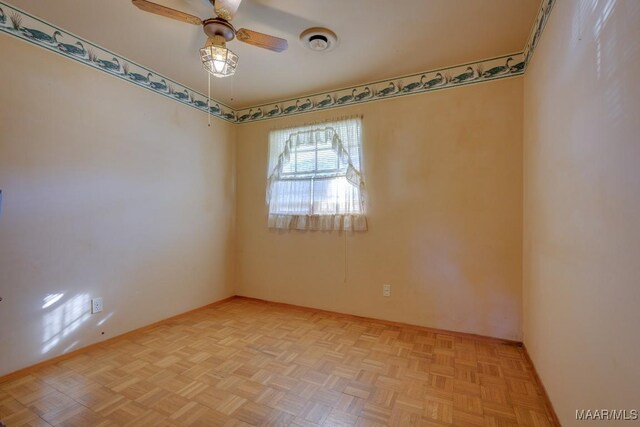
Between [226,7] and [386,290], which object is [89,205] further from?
[386,290]

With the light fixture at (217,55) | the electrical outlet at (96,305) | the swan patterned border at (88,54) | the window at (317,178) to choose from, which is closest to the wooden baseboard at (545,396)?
the window at (317,178)

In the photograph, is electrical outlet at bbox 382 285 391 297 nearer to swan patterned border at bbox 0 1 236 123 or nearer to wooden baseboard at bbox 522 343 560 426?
wooden baseboard at bbox 522 343 560 426

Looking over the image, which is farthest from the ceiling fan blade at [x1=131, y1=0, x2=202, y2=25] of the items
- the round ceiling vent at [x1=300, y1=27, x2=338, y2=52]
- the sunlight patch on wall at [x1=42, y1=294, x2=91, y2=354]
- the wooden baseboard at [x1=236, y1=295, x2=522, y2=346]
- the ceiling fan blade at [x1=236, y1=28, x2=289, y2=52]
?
the wooden baseboard at [x1=236, y1=295, x2=522, y2=346]

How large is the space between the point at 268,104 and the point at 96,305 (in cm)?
276

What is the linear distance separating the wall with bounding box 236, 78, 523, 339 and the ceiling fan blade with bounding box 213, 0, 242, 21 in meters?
1.69

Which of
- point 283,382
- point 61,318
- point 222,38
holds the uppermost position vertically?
point 222,38

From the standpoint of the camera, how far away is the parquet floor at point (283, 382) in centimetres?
155

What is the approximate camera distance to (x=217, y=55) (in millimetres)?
1703

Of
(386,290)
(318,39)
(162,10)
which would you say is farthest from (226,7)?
(386,290)

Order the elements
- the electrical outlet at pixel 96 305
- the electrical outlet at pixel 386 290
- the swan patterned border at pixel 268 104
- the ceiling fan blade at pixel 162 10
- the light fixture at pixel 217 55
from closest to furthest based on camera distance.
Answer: the ceiling fan blade at pixel 162 10 < the light fixture at pixel 217 55 < the swan patterned border at pixel 268 104 < the electrical outlet at pixel 96 305 < the electrical outlet at pixel 386 290

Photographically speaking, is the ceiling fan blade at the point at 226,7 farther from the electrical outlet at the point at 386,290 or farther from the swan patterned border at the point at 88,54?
the electrical outlet at the point at 386,290

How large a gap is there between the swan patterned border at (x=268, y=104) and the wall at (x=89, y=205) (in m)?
0.09

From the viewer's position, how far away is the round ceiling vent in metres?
2.06

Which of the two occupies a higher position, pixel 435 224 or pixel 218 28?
pixel 218 28
